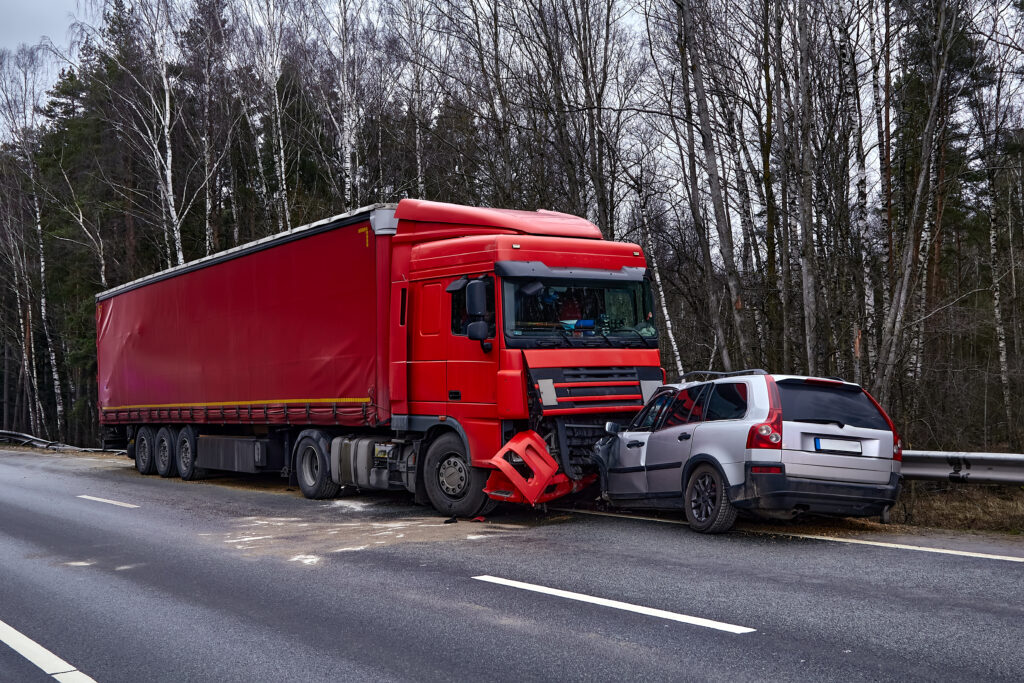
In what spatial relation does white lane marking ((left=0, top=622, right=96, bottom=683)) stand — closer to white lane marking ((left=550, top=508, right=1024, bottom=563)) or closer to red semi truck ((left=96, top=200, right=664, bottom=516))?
red semi truck ((left=96, top=200, right=664, bottom=516))

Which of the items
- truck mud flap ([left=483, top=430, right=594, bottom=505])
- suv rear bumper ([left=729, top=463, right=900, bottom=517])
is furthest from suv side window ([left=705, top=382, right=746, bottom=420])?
truck mud flap ([left=483, top=430, right=594, bottom=505])

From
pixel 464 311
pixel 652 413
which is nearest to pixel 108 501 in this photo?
pixel 464 311

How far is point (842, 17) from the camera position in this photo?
15.9m

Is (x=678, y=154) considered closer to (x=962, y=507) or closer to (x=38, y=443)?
(x=962, y=507)

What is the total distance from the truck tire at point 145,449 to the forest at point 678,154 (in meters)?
8.64

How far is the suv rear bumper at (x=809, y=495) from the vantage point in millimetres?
8984

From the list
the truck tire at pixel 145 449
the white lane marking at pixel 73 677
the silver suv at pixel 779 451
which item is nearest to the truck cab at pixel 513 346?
the silver suv at pixel 779 451

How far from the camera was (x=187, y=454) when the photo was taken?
18.9 meters

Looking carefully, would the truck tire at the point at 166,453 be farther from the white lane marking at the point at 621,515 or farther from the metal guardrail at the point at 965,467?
the metal guardrail at the point at 965,467

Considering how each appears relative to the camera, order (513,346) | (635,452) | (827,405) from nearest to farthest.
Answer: (827,405) → (635,452) → (513,346)

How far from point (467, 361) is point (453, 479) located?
1450 mm

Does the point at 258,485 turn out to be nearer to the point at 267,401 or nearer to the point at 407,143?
the point at 267,401

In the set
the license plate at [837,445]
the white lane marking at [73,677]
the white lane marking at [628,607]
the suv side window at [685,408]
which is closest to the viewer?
the white lane marking at [73,677]

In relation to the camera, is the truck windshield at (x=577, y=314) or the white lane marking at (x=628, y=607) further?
the truck windshield at (x=577, y=314)
